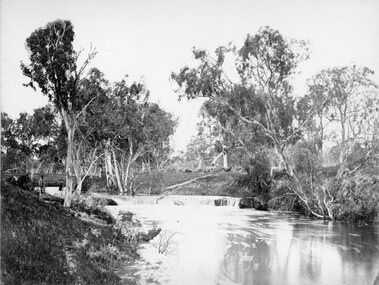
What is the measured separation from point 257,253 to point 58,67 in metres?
8.94

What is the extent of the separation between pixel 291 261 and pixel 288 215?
9224 millimetres

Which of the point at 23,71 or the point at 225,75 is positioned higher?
the point at 225,75

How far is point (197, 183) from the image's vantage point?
1153 inches

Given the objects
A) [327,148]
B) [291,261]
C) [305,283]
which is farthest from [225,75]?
[305,283]

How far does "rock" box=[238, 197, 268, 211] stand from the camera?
21927mm

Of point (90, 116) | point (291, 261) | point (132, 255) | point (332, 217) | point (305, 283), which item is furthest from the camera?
point (90, 116)

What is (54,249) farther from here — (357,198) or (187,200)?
(187,200)

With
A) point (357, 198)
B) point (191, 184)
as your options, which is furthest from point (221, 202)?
point (357, 198)

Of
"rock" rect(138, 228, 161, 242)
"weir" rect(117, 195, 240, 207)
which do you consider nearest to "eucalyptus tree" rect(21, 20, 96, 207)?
"rock" rect(138, 228, 161, 242)

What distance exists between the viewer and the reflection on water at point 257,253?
8868 mm

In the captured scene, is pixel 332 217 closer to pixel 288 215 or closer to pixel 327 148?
pixel 288 215

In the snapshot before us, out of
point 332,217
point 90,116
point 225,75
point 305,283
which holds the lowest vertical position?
point 305,283

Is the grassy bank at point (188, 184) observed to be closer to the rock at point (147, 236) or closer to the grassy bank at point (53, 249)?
the rock at point (147, 236)

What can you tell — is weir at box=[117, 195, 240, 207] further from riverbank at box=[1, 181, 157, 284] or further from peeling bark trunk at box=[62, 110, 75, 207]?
riverbank at box=[1, 181, 157, 284]
